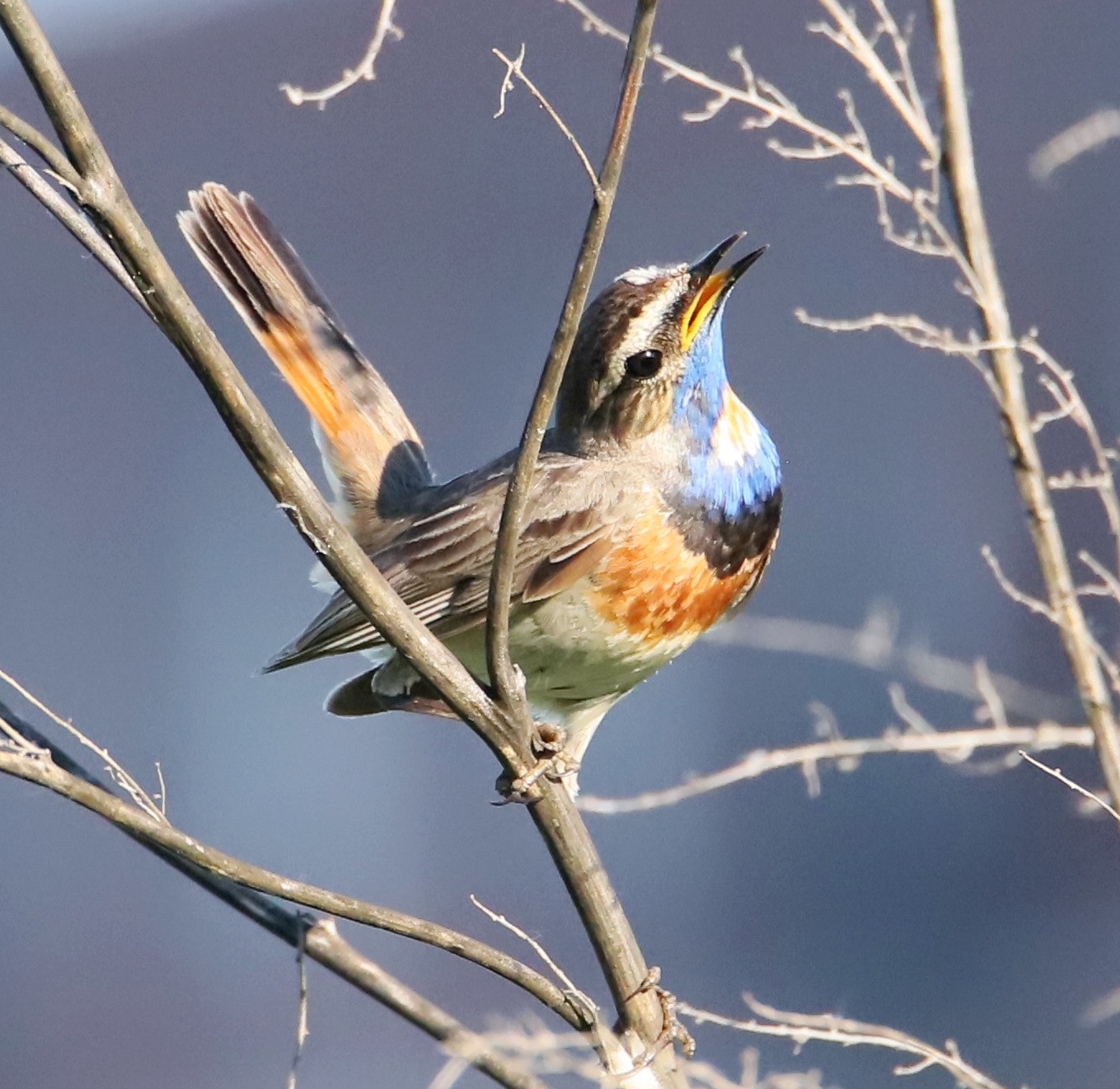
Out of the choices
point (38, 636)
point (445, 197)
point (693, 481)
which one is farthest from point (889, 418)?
point (38, 636)

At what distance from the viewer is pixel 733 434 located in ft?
11.9

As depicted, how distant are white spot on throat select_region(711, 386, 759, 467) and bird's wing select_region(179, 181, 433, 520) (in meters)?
0.90

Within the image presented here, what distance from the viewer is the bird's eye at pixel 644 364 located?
3.54m

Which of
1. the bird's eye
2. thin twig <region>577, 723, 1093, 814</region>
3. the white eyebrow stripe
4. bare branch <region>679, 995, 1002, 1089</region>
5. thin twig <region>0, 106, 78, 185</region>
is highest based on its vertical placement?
the white eyebrow stripe

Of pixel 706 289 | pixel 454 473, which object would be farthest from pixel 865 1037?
pixel 454 473

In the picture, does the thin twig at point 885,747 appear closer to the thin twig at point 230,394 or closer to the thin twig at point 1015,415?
the thin twig at point 1015,415

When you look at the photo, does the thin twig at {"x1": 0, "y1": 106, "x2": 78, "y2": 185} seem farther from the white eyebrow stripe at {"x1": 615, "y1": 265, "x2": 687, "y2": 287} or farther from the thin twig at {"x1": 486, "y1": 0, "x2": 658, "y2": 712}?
the white eyebrow stripe at {"x1": 615, "y1": 265, "x2": 687, "y2": 287}

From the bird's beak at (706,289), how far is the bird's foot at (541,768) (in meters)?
0.94

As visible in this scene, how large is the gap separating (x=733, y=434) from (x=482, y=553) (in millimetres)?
591

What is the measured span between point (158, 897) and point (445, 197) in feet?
12.3

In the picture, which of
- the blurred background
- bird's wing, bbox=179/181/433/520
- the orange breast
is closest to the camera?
the orange breast

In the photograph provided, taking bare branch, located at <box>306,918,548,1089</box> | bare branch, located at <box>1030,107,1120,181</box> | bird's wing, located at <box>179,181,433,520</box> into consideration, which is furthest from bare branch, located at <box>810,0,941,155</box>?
bird's wing, located at <box>179,181,433,520</box>

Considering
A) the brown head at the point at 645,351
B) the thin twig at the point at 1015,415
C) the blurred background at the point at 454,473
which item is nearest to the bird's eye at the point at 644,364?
the brown head at the point at 645,351

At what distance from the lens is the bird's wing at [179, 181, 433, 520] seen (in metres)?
3.98
